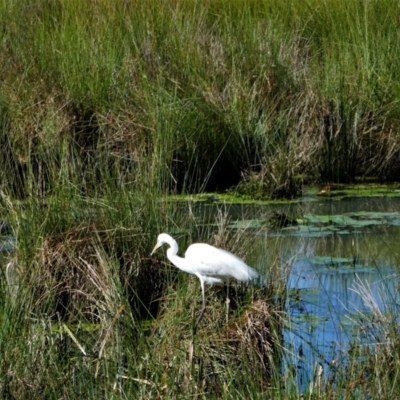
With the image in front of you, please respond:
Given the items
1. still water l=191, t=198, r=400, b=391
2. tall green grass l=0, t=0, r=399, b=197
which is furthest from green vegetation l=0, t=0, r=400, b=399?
still water l=191, t=198, r=400, b=391

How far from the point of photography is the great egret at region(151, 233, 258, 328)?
4.07 meters

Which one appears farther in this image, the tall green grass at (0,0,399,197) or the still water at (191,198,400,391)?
the tall green grass at (0,0,399,197)

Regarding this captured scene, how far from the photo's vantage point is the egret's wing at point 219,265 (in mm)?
4066

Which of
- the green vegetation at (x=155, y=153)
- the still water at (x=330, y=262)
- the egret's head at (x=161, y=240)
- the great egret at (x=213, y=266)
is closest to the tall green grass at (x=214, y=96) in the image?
the green vegetation at (x=155, y=153)

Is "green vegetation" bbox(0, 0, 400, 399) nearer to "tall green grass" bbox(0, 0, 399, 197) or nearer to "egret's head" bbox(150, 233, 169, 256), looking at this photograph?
"tall green grass" bbox(0, 0, 399, 197)

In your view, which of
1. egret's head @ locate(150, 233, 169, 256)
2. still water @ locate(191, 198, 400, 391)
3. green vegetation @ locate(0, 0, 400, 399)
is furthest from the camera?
egret's head @ locate(150, 233, 169, 256)

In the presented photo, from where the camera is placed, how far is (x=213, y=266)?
4.07m

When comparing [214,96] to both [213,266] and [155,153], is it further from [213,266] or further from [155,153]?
[213,266]

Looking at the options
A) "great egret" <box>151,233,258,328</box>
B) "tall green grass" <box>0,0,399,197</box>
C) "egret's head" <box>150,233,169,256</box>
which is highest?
"tall green grass" <box>0,0,399,197</box>

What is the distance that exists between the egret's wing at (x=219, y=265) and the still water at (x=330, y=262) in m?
0.21

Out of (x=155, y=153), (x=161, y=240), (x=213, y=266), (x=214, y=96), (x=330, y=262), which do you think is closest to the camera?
(x=213, y=266)

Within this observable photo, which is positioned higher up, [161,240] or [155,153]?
[155,153]

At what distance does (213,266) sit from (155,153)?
3.53ft

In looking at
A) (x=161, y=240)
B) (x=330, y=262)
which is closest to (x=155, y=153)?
(x=161, y=240)
